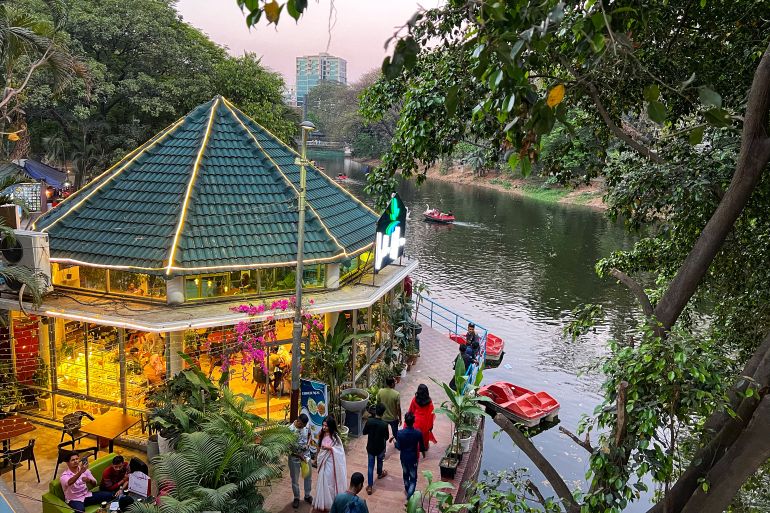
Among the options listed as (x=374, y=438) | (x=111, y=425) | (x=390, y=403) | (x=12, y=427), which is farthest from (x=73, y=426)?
(x=390, y=403)

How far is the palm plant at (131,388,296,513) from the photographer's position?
8.82 meters

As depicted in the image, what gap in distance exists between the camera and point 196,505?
8656mm

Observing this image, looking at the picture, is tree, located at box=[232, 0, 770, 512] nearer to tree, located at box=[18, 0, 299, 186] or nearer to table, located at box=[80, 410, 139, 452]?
table, located at box=[80, 410, 139, 452]

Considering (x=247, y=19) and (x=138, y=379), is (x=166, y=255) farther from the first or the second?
(x=247, y=19)

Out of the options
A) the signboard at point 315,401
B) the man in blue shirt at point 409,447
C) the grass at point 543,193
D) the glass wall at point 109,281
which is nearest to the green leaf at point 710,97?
the man in blue shirt at point 409,447

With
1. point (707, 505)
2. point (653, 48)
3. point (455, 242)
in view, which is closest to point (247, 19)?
point (707, 505)

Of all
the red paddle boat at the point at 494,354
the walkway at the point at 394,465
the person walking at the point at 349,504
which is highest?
the person walking at the point at 349,504

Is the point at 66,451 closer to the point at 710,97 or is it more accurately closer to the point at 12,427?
the point at 12,427

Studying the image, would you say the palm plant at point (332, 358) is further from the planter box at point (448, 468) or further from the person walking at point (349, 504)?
the person walking at point (349, 504)

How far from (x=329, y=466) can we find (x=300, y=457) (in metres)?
0.75

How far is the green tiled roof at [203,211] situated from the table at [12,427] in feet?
10.8

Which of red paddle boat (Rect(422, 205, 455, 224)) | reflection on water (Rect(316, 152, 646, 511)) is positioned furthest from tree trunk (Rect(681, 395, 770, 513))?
red paddle boat (Rect(422, 205, 455, 224))

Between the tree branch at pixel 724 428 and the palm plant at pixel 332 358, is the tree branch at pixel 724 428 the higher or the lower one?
the higher one

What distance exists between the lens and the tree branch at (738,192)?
6.38 m
